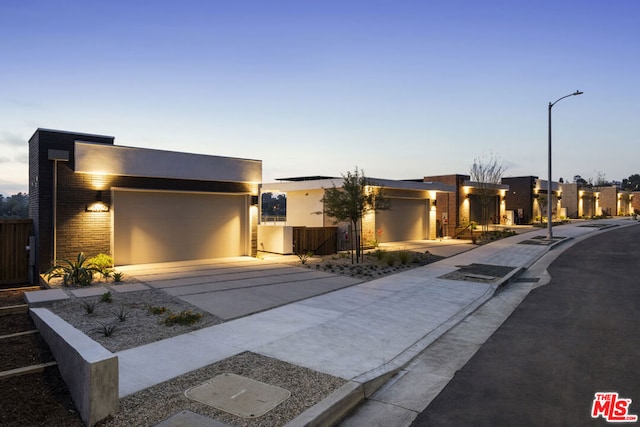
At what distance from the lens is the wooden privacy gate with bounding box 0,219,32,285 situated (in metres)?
14.1

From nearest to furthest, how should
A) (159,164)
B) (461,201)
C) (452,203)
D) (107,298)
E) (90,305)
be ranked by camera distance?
(90,305) < (107,298) < (159,164) < (452,203) < (461,201)

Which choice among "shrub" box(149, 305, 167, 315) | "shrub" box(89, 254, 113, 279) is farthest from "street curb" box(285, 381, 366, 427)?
"shrub" box(89, 254, 113, 279)

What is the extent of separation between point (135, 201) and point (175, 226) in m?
1.95

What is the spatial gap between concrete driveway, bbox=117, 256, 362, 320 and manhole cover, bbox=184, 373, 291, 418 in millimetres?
3447

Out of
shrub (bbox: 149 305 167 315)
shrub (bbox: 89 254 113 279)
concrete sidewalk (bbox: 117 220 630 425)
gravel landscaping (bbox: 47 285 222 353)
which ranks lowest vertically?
concrete sidewalk (bbox: 117 220 630 425)

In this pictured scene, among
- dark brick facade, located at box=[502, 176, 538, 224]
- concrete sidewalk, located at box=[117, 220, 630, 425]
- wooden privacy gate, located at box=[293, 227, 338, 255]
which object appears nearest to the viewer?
concrete sidewalk, located at box=[117, 220, 630, 425]

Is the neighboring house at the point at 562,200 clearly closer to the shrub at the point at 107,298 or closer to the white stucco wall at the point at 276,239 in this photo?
the white stucco wall at the point at 276,239

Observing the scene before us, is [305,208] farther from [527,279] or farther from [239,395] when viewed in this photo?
[239,395]

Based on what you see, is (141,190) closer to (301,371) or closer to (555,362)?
(301,371)

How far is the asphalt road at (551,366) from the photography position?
482 centimetres

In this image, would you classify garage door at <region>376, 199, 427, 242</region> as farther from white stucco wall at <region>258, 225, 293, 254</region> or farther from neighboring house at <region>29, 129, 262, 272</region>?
neighboring house at <region>29, 129, 262, 272</region>

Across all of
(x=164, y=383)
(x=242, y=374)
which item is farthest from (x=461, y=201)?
(x=164, y=383)

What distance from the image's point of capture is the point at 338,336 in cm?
759

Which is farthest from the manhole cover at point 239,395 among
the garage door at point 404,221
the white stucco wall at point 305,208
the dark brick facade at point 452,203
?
the dark brick facade at point 452,203
